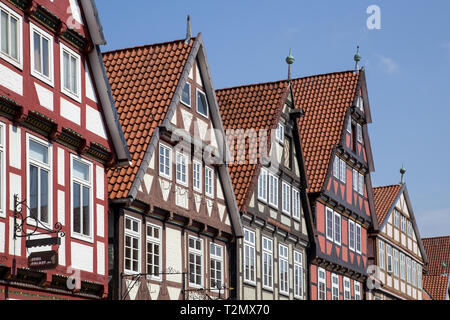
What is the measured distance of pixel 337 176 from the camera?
37406 mm

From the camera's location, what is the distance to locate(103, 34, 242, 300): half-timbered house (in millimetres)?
22438


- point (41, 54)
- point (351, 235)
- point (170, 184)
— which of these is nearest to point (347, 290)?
point (351, 235)

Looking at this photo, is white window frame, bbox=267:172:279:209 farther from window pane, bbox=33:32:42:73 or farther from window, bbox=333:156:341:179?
window pane, bbox=33:32:42:73

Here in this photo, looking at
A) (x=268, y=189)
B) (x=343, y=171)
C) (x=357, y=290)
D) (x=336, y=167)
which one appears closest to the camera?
(x=268, y=189)

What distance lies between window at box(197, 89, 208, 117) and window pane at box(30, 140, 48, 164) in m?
7.96

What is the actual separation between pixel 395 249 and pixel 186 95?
2252 centimetres

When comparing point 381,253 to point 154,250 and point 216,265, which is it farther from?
point 154,250

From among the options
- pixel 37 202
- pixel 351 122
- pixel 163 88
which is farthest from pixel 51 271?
pixel 351 122

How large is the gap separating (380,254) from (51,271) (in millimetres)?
26097

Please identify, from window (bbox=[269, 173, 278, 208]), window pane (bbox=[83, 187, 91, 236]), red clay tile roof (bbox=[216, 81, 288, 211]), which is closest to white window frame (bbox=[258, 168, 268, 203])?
window (bbox=[269, 173, 278, 208])

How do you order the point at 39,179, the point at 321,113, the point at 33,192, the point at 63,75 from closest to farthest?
the point at 33,192, the point at 39,179, the point at 63,75, the point at 321,113

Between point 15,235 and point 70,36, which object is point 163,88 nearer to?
point 70,36

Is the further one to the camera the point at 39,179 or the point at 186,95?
the point at 186,95
